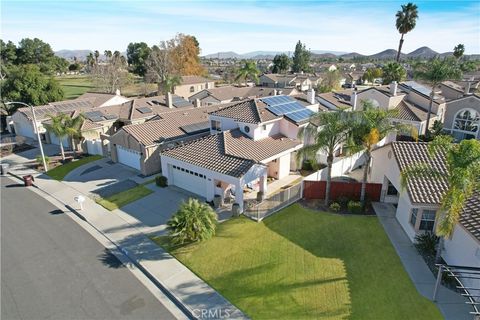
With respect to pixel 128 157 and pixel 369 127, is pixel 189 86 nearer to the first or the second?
pixel 128 157

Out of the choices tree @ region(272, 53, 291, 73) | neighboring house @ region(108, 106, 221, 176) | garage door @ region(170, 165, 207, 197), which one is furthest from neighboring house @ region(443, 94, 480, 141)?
tree @ region(272, 53, 291, 73)

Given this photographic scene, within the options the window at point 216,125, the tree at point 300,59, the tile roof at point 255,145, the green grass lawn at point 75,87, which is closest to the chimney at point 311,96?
the tile roof at point 255,145

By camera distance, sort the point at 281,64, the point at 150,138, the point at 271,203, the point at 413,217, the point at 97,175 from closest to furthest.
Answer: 1. the point at 413,217
2. the point at 271,203
3. the point at 97,175
4. the point at 150,138
5. the point at 281,64

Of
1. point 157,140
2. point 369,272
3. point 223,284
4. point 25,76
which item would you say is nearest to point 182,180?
point 157,140

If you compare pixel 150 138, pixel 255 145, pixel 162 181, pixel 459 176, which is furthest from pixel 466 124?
pixel 150 138

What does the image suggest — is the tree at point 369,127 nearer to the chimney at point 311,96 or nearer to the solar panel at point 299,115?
the solar panel at point 299,115

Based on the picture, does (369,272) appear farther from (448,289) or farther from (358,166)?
(358,166)

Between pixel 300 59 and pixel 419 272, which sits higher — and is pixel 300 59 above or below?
above
